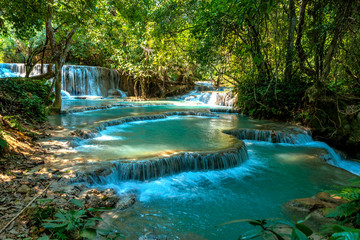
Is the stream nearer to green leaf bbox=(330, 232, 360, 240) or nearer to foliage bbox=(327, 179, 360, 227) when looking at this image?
foliage bbox=(327, 179, 360, 227)

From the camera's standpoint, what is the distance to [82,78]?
21000mm

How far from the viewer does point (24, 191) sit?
3.12 m

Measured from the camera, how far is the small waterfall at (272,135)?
8.26 m

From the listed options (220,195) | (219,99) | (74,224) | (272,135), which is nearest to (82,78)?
(219,99)

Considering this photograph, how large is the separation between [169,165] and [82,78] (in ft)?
62.4

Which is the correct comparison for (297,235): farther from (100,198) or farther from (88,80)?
(88,80)

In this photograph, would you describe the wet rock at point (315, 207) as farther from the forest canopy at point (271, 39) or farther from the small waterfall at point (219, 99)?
the small waterfall at point (219, 99)

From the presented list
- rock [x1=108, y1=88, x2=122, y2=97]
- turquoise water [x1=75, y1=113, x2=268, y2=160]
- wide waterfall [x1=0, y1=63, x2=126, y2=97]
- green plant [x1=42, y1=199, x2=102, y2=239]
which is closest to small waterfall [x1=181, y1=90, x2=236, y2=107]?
turquoise water [x1=75, y1=113, x2=268, y2=160]

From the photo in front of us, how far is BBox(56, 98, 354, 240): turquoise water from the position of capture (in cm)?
334

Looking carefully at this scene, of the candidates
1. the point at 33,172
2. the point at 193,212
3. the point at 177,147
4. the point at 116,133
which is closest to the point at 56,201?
the point at 33,172

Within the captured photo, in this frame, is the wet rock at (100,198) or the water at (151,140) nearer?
the wet rock at (100,198)

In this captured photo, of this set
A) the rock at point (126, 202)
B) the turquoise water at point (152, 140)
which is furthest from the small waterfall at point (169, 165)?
the rock at point (126, 202)

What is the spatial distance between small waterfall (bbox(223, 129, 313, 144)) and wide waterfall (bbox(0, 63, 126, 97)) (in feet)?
55.8

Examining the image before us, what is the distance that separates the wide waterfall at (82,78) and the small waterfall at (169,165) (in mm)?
17609
